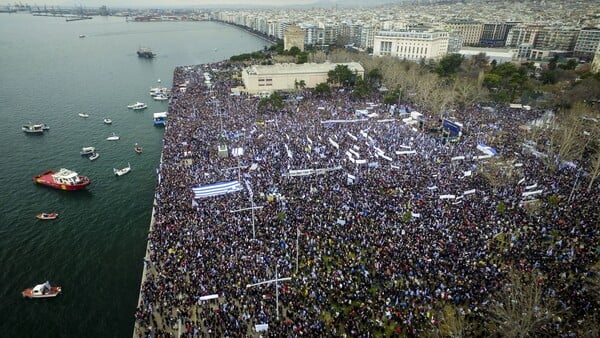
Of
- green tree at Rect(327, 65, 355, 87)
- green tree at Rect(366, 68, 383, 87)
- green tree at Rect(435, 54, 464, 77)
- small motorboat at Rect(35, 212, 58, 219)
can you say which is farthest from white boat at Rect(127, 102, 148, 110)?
green tree at Rect(435, 54, 464, 77)

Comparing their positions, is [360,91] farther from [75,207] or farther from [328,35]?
[328,35]

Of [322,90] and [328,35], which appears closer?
[322,90]

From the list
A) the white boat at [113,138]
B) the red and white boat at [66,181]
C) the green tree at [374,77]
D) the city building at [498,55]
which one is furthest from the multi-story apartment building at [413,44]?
the red and white boat at [66,181]

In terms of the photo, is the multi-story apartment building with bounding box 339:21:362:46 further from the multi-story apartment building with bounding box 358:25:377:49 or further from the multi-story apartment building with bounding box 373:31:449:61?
the multi-story apartment building with bounding box 373:31:449:61

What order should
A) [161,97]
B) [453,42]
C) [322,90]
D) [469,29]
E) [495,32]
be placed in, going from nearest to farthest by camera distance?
[322,90]
[161,97]
[453,42]
[469,29]
[495,32]

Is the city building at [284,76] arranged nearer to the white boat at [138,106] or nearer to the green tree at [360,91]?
the green tree at [360,91]

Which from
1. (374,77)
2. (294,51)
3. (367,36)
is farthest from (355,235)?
(367,36)
